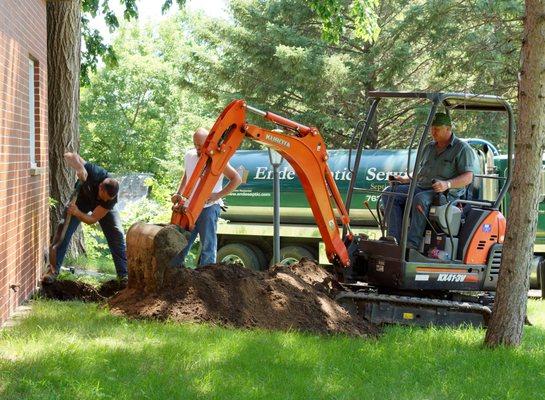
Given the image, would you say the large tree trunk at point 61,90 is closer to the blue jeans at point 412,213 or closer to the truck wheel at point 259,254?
the truck wheel at point 259,254

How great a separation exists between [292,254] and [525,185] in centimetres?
852

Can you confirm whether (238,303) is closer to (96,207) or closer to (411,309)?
(411,309)

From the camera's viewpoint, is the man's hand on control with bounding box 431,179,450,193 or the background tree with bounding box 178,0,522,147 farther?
the background tree with bounding box 178,0,522,147

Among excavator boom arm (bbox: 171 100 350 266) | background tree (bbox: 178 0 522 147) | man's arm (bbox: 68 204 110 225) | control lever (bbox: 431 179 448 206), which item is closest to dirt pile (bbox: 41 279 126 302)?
man's arm (bbox: 68 204 110 225)

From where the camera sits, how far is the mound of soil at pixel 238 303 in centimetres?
902

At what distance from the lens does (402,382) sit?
6.99m

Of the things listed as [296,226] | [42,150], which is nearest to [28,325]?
[42,150]

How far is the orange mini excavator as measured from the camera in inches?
394

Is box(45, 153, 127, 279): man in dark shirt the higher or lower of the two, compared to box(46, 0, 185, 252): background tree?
lower

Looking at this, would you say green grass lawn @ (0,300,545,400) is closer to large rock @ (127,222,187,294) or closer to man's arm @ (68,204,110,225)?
large rock @ (127,222,187,294)

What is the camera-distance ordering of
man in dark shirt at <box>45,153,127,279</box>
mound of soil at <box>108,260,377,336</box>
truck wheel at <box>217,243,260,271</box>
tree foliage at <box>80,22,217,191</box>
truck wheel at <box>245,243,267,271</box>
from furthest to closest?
tree foliage at <box>80,22,217,191</box> → truck wheel at <box>245,243,267,271</box> → truck wheel at <box>217,243,260,271</box> → man in dark shirt at <box>45,153,127,279</box> → mound of soil at <box>108,260,377,336</box>

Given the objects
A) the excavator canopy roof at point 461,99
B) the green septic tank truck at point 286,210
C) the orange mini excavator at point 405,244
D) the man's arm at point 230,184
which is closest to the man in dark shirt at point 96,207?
the man's arm at point 230,184

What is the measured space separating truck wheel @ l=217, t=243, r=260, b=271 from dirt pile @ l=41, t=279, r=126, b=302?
583cm

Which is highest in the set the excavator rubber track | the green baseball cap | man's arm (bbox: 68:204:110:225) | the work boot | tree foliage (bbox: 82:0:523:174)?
tree foliage (bbox: 82:0:523:174)
